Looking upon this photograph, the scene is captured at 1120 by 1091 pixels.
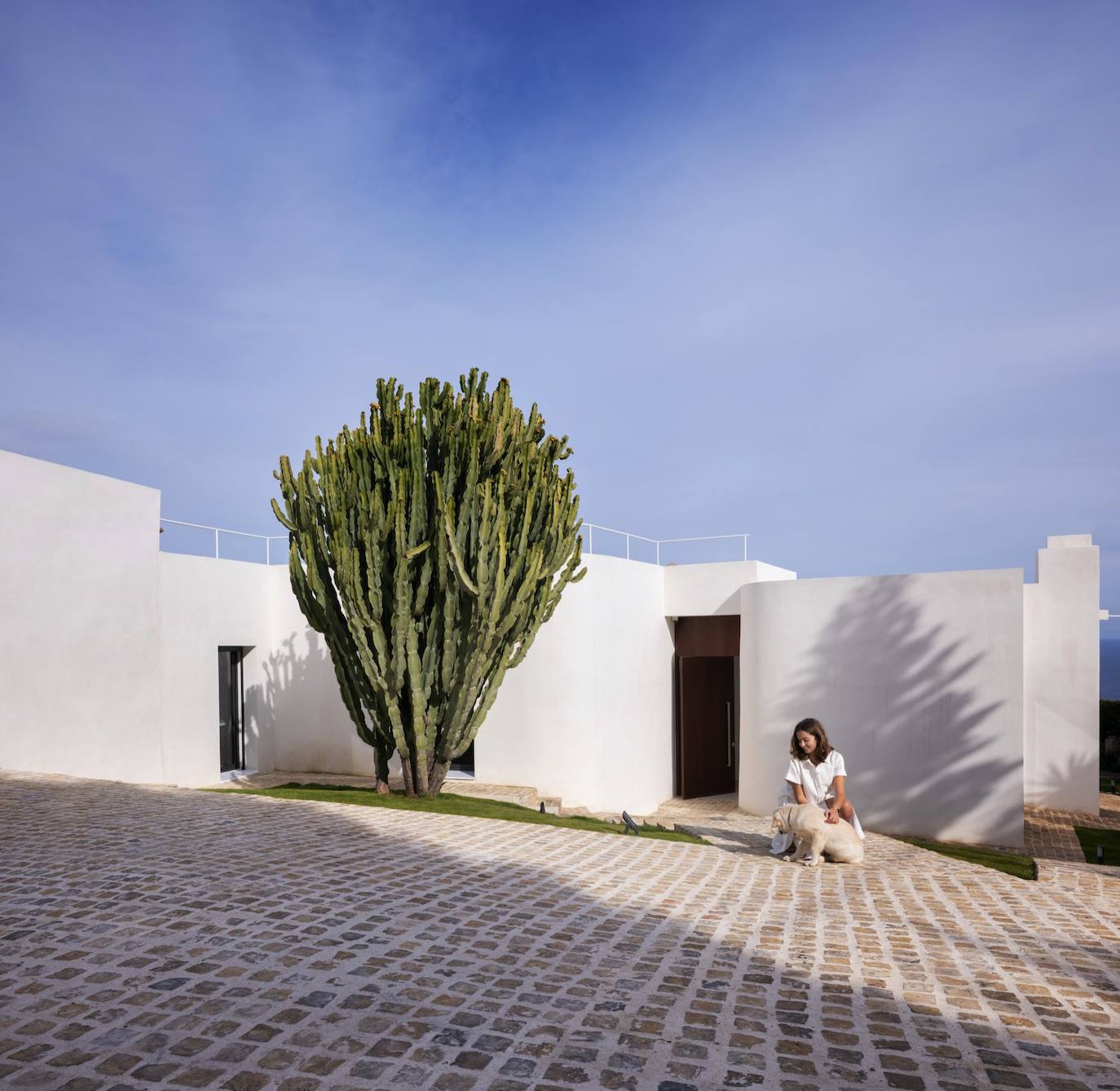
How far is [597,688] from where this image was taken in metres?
13.5

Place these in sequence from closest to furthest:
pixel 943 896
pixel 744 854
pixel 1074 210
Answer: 1. pixel 943 896
2. pixel 744 854
3. pixel 1074 210

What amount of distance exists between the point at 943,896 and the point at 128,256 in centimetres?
1706

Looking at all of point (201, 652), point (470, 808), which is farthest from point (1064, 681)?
point (201, 652)

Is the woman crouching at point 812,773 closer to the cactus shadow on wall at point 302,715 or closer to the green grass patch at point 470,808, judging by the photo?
the green grass patch at point 470,808

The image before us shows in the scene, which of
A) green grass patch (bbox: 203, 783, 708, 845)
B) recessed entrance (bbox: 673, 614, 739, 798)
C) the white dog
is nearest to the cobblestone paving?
the white dog

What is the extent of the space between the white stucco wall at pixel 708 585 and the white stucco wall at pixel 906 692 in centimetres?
176

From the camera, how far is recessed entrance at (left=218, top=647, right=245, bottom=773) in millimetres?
15742

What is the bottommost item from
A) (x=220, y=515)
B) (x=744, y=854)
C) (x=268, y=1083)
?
(x=744, y=854)

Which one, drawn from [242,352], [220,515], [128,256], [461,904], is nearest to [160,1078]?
[461,904]

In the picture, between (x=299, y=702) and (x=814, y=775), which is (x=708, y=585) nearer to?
(x=814, y=775)

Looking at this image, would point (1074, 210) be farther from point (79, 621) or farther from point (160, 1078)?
point (79, 621)

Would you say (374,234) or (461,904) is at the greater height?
(374,234)

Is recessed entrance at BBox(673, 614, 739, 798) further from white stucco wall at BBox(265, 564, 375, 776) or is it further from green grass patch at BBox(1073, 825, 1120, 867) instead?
white stucco wall at BBox(265, 564, 375, 776)

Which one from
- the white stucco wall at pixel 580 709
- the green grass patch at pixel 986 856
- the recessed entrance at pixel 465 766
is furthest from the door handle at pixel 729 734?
the recessed entrance at pixel 465 766
